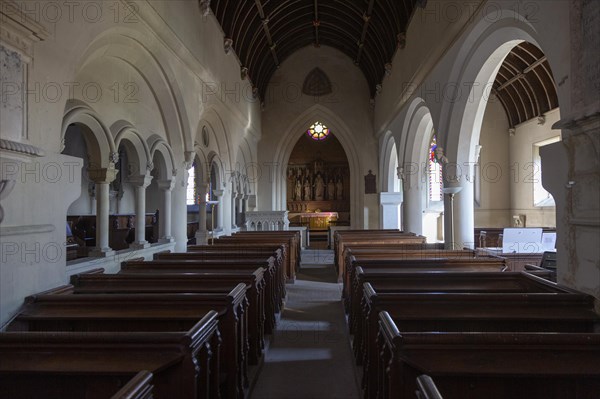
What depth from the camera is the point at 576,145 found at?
2.73 m

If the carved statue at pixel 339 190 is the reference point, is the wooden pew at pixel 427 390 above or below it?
below

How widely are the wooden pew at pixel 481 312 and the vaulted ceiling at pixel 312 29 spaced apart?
6265 mm

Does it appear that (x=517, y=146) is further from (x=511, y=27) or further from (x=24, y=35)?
(x=24, y=35)

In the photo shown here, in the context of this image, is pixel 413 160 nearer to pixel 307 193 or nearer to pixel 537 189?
pixel 537 189

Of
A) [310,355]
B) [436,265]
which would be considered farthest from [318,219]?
[310,355]

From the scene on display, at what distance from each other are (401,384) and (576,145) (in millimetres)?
2013

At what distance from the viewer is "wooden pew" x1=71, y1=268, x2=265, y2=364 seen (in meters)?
3.21

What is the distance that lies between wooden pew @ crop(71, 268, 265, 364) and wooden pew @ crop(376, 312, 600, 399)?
1593 millimetres

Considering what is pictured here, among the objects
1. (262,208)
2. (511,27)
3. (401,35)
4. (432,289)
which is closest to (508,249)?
(511,27)

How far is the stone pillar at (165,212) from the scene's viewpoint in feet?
22.3

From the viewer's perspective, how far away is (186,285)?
331cm

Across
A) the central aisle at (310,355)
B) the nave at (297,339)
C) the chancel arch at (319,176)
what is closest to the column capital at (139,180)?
the nave at (297,339)

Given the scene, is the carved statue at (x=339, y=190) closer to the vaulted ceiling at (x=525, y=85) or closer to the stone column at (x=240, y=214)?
the stone column at (x=240, y=214)

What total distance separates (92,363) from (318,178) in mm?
16567
